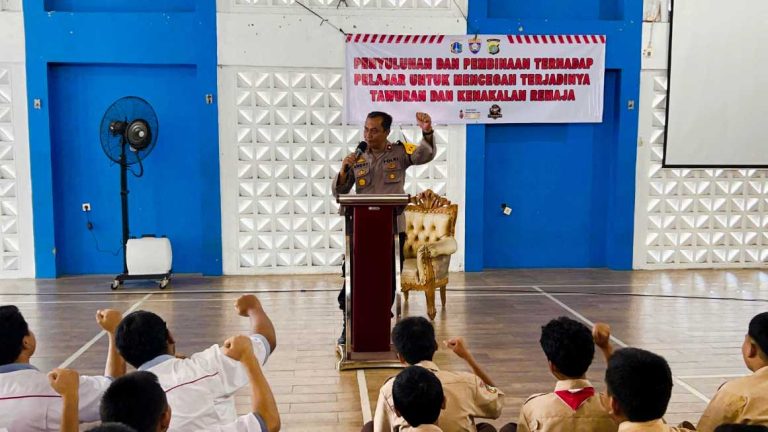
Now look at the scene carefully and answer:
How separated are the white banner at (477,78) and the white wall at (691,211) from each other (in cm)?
76

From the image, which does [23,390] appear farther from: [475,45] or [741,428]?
[475,45]

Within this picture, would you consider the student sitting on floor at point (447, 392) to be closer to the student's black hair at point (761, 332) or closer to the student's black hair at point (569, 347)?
the student's black hair at point (569, 347)

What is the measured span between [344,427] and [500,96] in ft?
16.6

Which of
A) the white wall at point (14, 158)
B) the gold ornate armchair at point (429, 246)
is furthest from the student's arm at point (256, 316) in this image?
the white wall at point (14, 158)

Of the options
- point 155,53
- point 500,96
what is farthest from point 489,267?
point 155,53

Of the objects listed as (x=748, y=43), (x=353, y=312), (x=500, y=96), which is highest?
(x=748, y=43)

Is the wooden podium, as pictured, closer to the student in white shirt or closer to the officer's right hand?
the officer's right hand

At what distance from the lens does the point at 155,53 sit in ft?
22.5

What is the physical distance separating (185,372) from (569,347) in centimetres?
123

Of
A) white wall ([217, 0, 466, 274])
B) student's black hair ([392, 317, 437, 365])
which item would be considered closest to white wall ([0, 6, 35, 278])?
white wall ([217, 0, 466, 274])

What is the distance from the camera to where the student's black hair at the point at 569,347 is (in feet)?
6.59

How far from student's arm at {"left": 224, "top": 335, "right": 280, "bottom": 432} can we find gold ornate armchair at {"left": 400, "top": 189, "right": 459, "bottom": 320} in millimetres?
3370

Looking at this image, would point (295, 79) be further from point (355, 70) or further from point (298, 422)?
point (298, 422)

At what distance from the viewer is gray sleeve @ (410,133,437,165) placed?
14.3 ft
